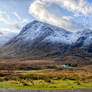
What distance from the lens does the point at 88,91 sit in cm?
3725

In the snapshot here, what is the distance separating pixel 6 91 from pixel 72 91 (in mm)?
11870

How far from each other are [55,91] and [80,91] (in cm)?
454

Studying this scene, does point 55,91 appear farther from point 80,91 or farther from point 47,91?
point 80,91

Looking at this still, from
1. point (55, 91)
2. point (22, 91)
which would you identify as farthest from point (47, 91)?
point (22, 91)

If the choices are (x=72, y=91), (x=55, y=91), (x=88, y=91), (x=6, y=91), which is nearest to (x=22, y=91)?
(x=6, y=91)

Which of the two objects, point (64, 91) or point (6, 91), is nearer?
point (6, 91)

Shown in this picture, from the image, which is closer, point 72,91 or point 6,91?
point 6,91

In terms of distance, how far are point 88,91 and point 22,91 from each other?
1226 cm

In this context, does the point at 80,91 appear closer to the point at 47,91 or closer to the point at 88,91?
the point at 88,91

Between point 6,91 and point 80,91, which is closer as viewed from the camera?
point 6,91

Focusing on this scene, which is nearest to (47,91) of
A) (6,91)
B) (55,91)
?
(55,91)

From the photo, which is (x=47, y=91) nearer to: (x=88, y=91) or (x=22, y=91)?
(x=22, y=91)

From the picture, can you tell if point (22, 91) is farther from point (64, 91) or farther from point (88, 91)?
point (88, 91)

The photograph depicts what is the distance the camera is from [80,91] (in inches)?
1430
